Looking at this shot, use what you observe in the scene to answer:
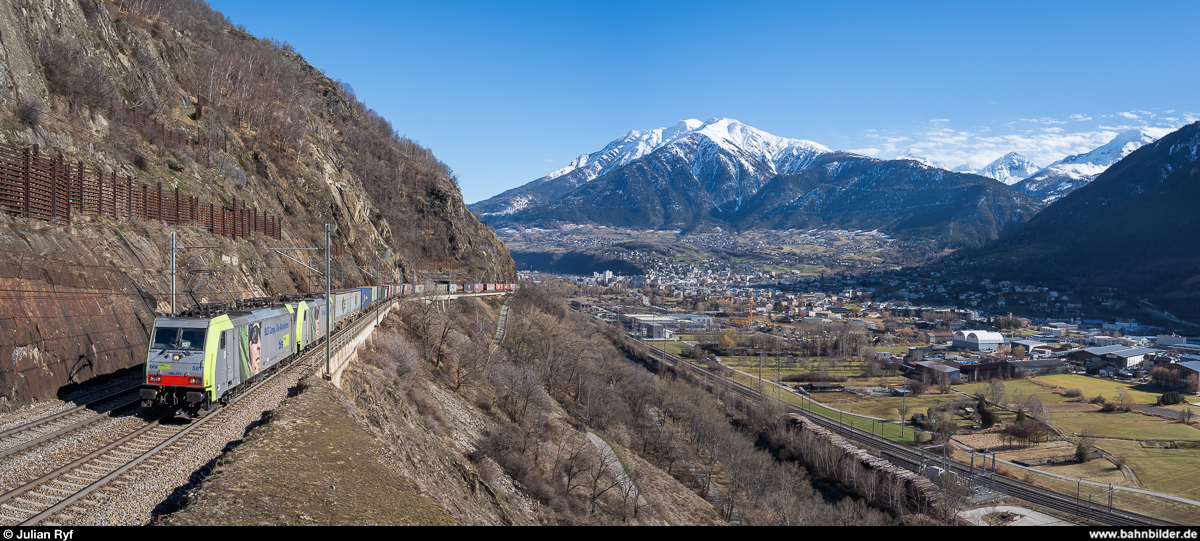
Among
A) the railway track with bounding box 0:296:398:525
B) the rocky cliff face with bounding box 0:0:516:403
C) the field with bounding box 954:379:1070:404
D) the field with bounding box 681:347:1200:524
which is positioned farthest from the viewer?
the field with bounding box 954:379:1070:404

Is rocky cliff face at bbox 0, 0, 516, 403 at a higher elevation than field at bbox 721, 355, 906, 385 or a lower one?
higher

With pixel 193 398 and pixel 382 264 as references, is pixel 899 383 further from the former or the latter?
pixel 193 398

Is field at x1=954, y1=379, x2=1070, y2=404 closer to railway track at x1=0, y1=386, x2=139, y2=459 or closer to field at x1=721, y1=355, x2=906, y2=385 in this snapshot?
field at x1=721, y1=355, x2=906, y2=385

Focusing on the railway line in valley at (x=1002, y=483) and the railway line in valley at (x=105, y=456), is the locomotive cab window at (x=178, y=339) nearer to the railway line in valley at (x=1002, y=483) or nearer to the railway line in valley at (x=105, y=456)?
the railway line in valley at (x=105, y=456)

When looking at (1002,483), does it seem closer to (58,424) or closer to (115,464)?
(115,464)

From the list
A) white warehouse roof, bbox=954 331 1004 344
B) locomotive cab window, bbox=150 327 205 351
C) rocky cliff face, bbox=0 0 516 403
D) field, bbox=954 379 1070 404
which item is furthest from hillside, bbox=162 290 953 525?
white warehouse roof, bbox=954 331 1004 344

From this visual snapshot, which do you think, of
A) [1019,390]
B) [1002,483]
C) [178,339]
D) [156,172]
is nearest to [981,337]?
[1019,390]

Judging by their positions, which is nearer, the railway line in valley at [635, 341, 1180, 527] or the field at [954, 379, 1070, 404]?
the railway line in valley at [635, 341, 1180, 527]
